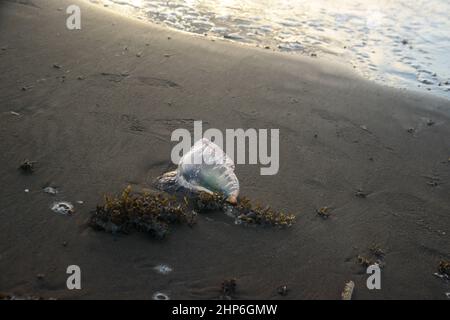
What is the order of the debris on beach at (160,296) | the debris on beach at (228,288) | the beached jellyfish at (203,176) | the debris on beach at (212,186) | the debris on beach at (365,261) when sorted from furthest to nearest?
the beached jellyfish at (203,176) < the debris on beach at (212,186) < the debris on beach at (365,261) < the debris on beach at (228,288) < the debris on beach at (160,296)

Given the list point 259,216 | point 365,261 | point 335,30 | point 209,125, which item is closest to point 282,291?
point 259,216

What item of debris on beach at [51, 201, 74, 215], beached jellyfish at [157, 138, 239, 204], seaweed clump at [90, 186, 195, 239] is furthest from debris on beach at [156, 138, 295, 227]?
debris on beach at [51, 201, 74, 215]

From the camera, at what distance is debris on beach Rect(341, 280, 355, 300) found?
496 cm

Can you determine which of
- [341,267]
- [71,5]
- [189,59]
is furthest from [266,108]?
[71,5]

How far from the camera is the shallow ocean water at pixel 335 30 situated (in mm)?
10516

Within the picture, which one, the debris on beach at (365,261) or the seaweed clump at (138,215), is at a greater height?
the seaweed clump at (138,215)

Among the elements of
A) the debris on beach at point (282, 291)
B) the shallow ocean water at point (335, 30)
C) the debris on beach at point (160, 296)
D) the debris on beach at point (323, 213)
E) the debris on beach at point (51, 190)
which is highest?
the shallow ocean water at point (335, 30)

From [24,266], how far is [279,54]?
7.28m

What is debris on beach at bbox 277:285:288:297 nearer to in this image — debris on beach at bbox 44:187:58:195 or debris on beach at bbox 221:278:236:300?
debris on beach at bbox 221:278:236:300

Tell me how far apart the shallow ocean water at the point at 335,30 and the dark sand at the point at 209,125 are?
856 mm

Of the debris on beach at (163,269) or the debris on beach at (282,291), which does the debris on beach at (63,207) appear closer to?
the debris on beach at (163,269)

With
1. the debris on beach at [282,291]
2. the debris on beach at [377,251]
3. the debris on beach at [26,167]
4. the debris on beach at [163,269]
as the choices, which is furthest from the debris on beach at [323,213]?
the debris on beach at [26,167]

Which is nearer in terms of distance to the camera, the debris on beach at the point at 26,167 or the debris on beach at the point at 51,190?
the debris on beach at the point at 51,190
